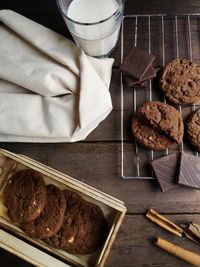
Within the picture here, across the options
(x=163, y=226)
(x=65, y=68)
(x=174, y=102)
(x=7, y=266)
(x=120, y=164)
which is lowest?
(x=7, y=266)

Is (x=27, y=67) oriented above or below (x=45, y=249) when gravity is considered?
above

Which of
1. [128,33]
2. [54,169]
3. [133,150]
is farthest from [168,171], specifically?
[128,33]

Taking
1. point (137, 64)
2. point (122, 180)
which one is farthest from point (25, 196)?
point (137, 64)

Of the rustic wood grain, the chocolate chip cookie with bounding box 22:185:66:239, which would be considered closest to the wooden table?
the rustic wood grain

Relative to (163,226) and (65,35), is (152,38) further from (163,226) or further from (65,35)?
(163,226)

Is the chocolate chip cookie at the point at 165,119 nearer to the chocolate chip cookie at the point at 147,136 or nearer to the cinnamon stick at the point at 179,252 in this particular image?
the chocolate chip cookie at the point at 147,136
